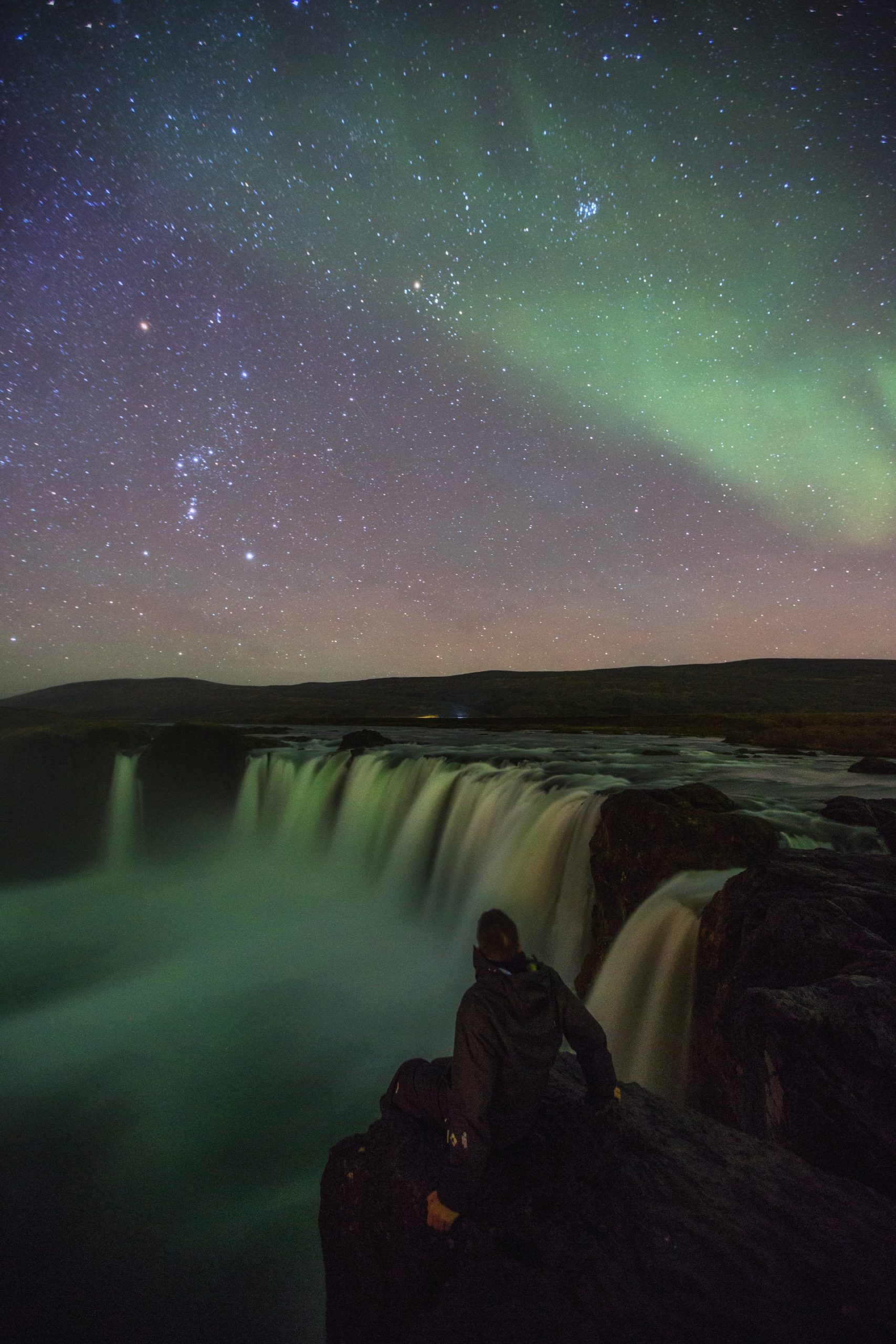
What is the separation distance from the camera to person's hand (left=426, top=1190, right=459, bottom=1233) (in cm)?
273

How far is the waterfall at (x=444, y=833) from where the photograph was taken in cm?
1137

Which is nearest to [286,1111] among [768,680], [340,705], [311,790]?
[311,790]

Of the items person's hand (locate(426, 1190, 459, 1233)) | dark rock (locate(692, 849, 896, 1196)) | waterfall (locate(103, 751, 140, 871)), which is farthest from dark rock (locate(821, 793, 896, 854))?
waterfall (locate(103, 751, 140, 871))

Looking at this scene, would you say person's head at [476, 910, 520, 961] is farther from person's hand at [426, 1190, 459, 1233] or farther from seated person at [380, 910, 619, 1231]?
person's hand at [426, 1190, 459, 1233]

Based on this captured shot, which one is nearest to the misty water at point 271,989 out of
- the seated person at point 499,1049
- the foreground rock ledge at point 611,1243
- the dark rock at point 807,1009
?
the dark rock at point 807,1009

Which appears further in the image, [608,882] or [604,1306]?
[608,882]

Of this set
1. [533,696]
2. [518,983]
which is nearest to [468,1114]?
[518,983]

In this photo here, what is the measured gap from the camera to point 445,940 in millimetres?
13188

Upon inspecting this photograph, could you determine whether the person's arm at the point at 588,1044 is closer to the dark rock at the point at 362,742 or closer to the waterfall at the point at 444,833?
the waterfall at the point at 444,833

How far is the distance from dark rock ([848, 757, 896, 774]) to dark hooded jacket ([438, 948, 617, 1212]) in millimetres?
17434

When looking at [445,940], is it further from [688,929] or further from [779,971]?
[779,971]

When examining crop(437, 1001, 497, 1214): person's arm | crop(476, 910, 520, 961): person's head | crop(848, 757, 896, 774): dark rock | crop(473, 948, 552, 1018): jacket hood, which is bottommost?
crop(848, 757, 896, 774): dark rock

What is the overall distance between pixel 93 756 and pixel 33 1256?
19.5 metres

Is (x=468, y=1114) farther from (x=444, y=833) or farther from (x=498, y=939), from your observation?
(x=444, y=833)
